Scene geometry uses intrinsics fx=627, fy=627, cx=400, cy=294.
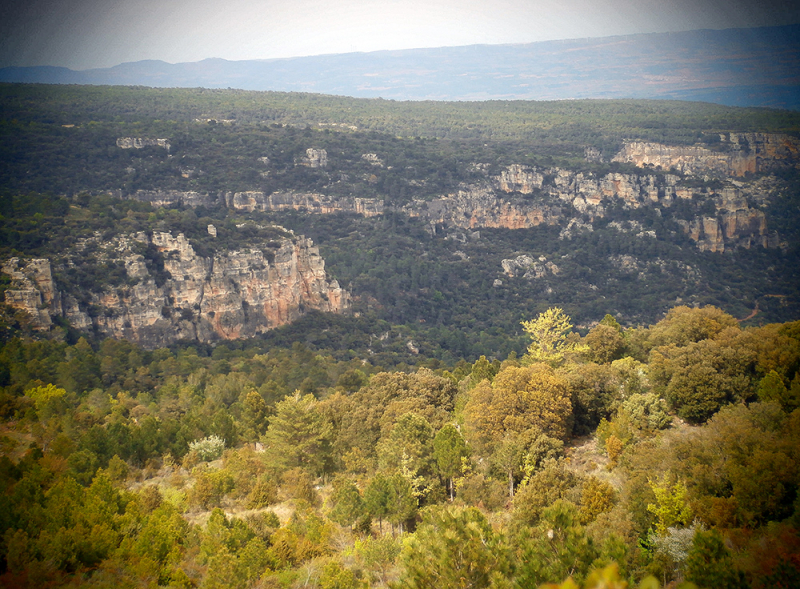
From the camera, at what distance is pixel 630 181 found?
317 ft

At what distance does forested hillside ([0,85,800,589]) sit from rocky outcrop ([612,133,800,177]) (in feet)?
1.24

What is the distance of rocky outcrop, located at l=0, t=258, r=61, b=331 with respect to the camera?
47.7 m

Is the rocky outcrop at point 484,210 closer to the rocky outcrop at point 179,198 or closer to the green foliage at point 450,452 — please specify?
the rocky outcrop at point 179,198

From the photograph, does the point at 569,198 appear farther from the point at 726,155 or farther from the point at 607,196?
the point at 726,155

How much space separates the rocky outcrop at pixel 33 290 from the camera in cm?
4766

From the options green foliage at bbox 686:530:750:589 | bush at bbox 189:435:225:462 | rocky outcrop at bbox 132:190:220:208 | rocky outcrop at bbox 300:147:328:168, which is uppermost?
rocky outcrop at bbox 300:147:328:168

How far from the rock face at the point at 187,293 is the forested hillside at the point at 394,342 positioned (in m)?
0.24

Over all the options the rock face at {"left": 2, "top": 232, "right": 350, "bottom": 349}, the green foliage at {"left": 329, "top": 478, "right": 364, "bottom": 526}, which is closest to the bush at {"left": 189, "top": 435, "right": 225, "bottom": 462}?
the green foliage at {"left": 329, "top": 478, "right": 364, "bottom": 526}

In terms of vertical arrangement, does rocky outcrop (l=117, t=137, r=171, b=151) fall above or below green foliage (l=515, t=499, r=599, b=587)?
above

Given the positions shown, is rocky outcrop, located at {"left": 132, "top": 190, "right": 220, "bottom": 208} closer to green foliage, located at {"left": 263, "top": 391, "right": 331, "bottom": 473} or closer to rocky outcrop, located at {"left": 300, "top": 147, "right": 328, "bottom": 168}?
rocky outcrop, located at {"left": 300, "top": 147, "right": 328, "bottom": 168}

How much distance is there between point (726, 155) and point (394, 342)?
67305 mm

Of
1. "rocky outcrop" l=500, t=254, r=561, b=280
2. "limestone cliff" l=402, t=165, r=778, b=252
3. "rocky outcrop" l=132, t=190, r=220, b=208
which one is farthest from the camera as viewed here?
"limestone cliff" l=402, t=165, r=778, b=252

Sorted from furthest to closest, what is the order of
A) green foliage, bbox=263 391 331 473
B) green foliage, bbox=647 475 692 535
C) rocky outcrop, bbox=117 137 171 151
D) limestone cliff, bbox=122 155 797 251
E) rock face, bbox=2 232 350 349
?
limestone cliff, bbox=122 155 797 251
rocky outcrop, bbox=117 137 171 151
rock face, bbox=2 232 350 349
green foliage, bbox=263 391 331 473
green foliage, bbox=647 475 692 535

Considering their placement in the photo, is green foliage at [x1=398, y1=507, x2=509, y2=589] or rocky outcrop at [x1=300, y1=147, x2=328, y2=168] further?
rocky outcrop at [x1=300, y1=147, x2=328, y2=168]
